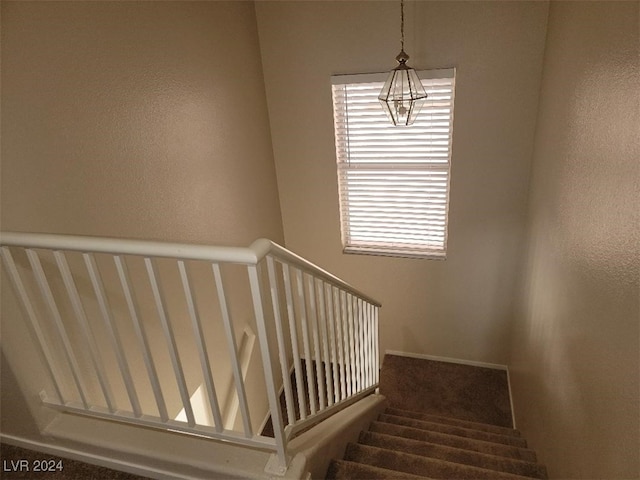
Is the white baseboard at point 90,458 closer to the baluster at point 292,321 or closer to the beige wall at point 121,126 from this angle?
the beige wall at point 121,126

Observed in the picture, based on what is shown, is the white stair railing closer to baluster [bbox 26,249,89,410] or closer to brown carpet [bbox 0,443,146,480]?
baluster [bbox 26,249,89,410]

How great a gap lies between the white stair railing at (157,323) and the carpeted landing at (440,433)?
12.5 inches

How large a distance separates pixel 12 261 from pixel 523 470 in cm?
259

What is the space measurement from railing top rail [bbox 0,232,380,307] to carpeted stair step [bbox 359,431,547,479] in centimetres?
167

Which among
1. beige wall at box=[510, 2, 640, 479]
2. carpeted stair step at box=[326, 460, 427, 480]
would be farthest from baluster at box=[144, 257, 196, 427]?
beige wall at box=[510, 2, 640, 479]

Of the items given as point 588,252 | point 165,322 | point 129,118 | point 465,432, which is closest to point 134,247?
point 165,322

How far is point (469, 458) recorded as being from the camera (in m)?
2.39

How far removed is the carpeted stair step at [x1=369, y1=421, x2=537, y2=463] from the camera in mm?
2648

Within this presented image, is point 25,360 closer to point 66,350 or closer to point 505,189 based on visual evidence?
point 66,350

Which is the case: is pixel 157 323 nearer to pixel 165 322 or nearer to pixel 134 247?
pixel 165 322

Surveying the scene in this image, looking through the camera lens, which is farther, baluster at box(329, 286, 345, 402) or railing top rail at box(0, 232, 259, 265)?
baluster at box(329, 286, 345, 402)

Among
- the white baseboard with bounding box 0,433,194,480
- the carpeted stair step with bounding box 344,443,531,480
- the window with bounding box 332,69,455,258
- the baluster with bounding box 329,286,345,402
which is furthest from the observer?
the window with bounding box 332,69,455,258

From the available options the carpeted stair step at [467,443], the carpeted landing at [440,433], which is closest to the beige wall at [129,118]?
the carpeted landing at [440,433]

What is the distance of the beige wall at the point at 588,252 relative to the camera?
4.59 ft
